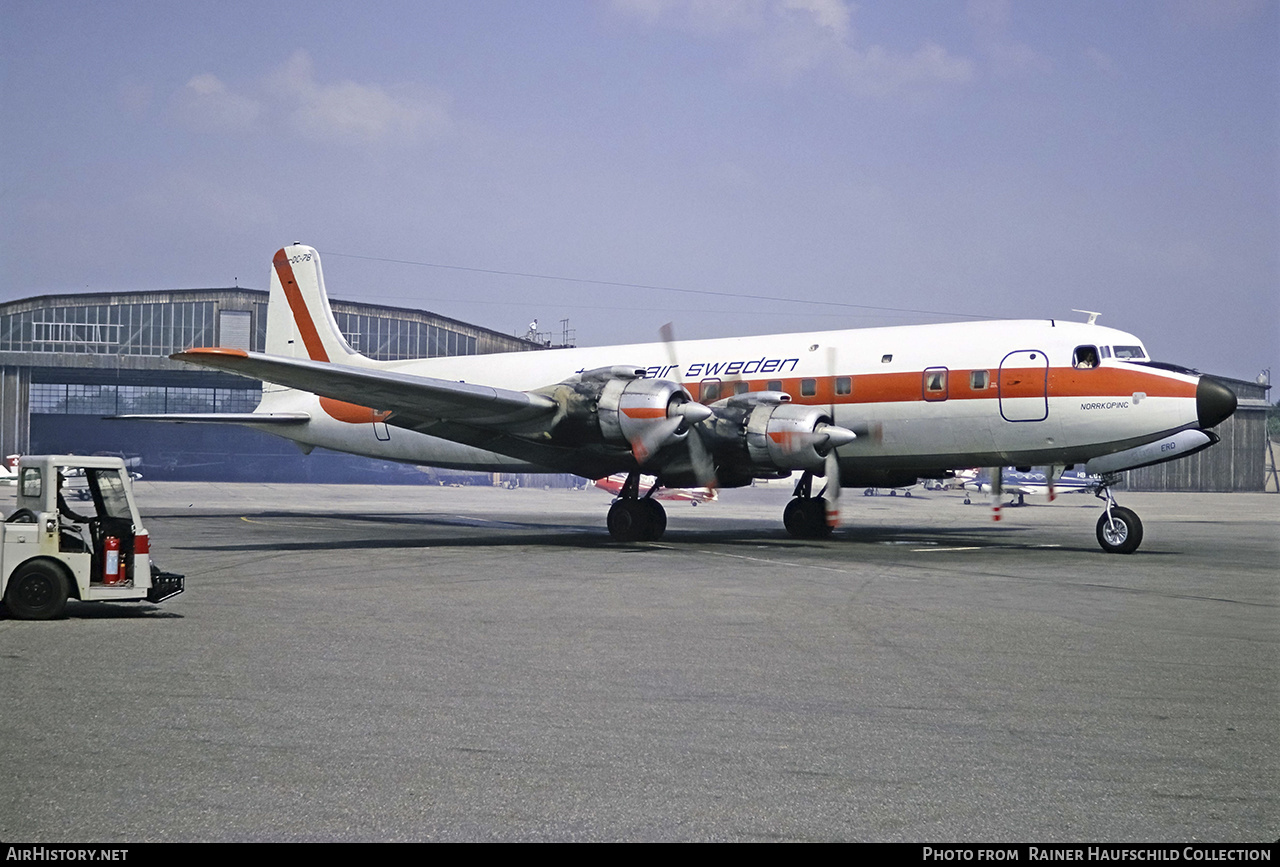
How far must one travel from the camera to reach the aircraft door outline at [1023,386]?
20.3 meters

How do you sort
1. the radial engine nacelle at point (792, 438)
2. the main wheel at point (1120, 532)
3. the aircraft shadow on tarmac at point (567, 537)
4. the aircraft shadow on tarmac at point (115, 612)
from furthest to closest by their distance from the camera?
the aircraft shadow on tarmac at point (567, 537) → the radial engine nacelle at point (792, 438) → the main wheel at point (1120, 532) → the aircraft shadow on tarmac at point (115, 612)

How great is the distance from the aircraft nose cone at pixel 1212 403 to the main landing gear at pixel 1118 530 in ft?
6.92

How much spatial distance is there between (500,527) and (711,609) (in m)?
17.5

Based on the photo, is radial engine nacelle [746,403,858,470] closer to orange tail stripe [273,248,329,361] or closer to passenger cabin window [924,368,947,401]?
passenger cabin window [924,368,947,401]

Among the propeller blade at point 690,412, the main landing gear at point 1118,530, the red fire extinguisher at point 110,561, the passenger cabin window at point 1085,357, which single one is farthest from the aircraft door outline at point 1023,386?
the red fire extinguisher at point 110,561

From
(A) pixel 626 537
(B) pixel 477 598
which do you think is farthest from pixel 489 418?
(B) pixel 477 598

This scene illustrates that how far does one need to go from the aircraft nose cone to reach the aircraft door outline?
8.53 ft

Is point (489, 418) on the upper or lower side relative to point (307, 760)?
upper

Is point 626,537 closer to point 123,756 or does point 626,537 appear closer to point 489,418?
point 489,418

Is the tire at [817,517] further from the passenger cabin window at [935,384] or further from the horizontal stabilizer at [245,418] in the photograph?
the horizontal stabilizer at [245,418]

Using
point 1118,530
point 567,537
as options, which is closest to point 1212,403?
point 1118,530

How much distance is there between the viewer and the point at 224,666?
8.12 meters

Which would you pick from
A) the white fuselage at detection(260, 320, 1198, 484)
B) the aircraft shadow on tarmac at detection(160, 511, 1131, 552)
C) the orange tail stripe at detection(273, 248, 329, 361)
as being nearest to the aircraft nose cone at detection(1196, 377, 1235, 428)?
the white fuselage at detection(260, 320, 1198, 484)

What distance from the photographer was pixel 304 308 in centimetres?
3073
